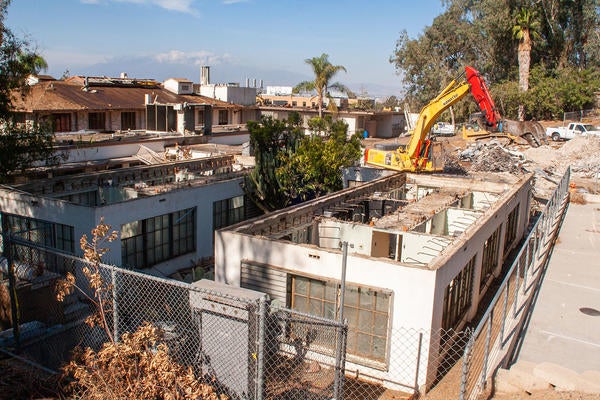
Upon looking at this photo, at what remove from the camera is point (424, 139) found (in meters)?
25.5

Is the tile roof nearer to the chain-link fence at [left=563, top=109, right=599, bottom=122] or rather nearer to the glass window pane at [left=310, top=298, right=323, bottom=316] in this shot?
the glass window pane at [left=310, top=298, right=323, bottom=316]

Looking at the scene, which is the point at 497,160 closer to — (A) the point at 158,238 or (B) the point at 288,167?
(B) the point at 288,167

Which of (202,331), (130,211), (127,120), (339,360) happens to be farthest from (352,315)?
(127,120)

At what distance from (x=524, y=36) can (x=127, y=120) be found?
126 feet

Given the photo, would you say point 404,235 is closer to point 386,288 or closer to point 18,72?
point 386,288

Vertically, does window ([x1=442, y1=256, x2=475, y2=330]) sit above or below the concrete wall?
below

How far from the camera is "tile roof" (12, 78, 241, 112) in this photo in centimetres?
3413

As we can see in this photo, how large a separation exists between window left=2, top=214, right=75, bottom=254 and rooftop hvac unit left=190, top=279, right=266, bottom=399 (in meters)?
9.20

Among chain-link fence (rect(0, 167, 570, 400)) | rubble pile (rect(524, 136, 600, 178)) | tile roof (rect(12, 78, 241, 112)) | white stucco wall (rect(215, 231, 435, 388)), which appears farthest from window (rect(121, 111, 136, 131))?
white stucco wall (rect(215, 231, 435, 388))

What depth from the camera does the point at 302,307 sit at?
11992 mm

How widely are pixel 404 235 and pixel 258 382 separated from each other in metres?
8.50

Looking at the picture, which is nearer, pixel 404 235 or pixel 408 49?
pixel 404 235

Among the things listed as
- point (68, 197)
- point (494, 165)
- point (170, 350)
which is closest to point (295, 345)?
point (170, 350)

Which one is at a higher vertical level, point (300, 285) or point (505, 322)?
point (300, 285)
